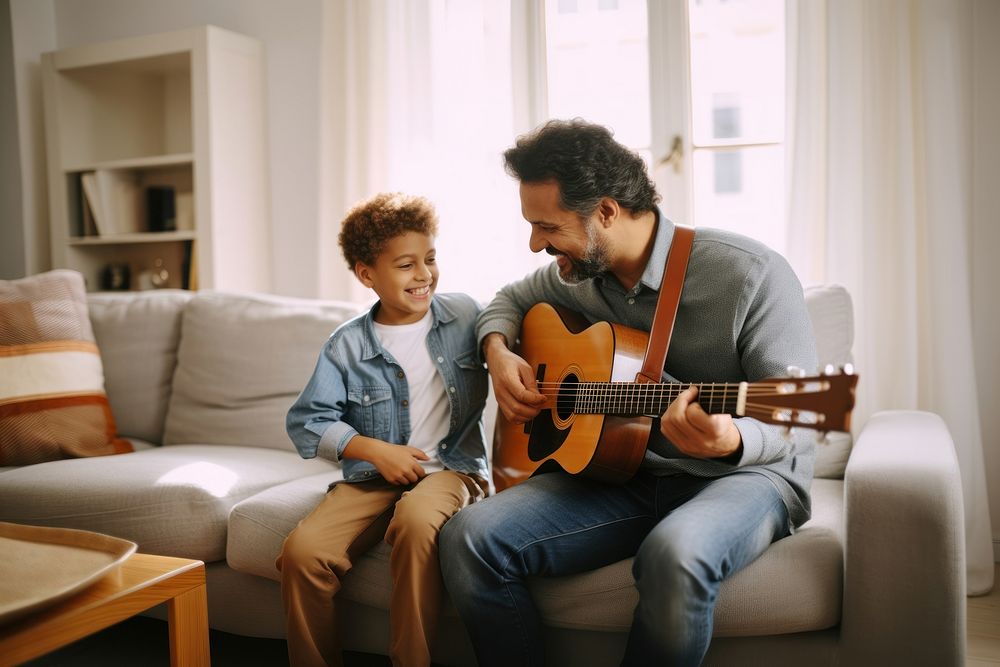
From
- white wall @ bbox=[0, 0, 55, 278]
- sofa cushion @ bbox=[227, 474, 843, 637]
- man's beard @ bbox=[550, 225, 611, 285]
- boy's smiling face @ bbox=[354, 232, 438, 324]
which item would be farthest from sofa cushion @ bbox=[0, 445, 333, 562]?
white wall @ bbox=[0, 0, 55, 278]

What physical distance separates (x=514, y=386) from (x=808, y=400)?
63 centimetres

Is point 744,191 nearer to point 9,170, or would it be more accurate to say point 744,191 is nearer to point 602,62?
point 602,62

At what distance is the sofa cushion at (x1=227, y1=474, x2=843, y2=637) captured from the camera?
54.8 inches

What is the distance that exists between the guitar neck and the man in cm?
3

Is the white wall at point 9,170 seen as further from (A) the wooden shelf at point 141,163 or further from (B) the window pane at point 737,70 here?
(B) the window pane at point 737,70

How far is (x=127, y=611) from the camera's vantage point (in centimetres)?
127

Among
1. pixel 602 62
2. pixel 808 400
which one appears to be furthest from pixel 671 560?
pixel 602 62

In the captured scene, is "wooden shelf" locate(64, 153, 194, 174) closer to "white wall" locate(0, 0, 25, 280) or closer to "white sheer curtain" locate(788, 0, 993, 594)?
"white wall" locate(0, 0, 25, 280)

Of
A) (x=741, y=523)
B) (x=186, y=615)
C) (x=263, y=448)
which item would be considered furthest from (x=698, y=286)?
(x=263, y=448)

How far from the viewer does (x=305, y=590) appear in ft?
5.25

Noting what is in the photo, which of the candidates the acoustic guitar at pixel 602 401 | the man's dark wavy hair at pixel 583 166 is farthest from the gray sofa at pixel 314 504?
the man's dark wavy hair at pixel 583 166

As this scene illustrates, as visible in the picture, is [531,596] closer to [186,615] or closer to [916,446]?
[186,615]

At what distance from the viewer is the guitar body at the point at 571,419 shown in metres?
1.51

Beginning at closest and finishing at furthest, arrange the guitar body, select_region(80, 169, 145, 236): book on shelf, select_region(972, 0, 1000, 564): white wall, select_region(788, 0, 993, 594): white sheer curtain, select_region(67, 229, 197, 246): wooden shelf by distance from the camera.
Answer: the guitar body
select_region(788, 0, 993, 594): white sheer curtain
select_region(972, 0, 1000, 564): white wall
select_region(67, 229, 197, 246): wooden shelf
select_region(80, 169, 145, 236): book on shelf
